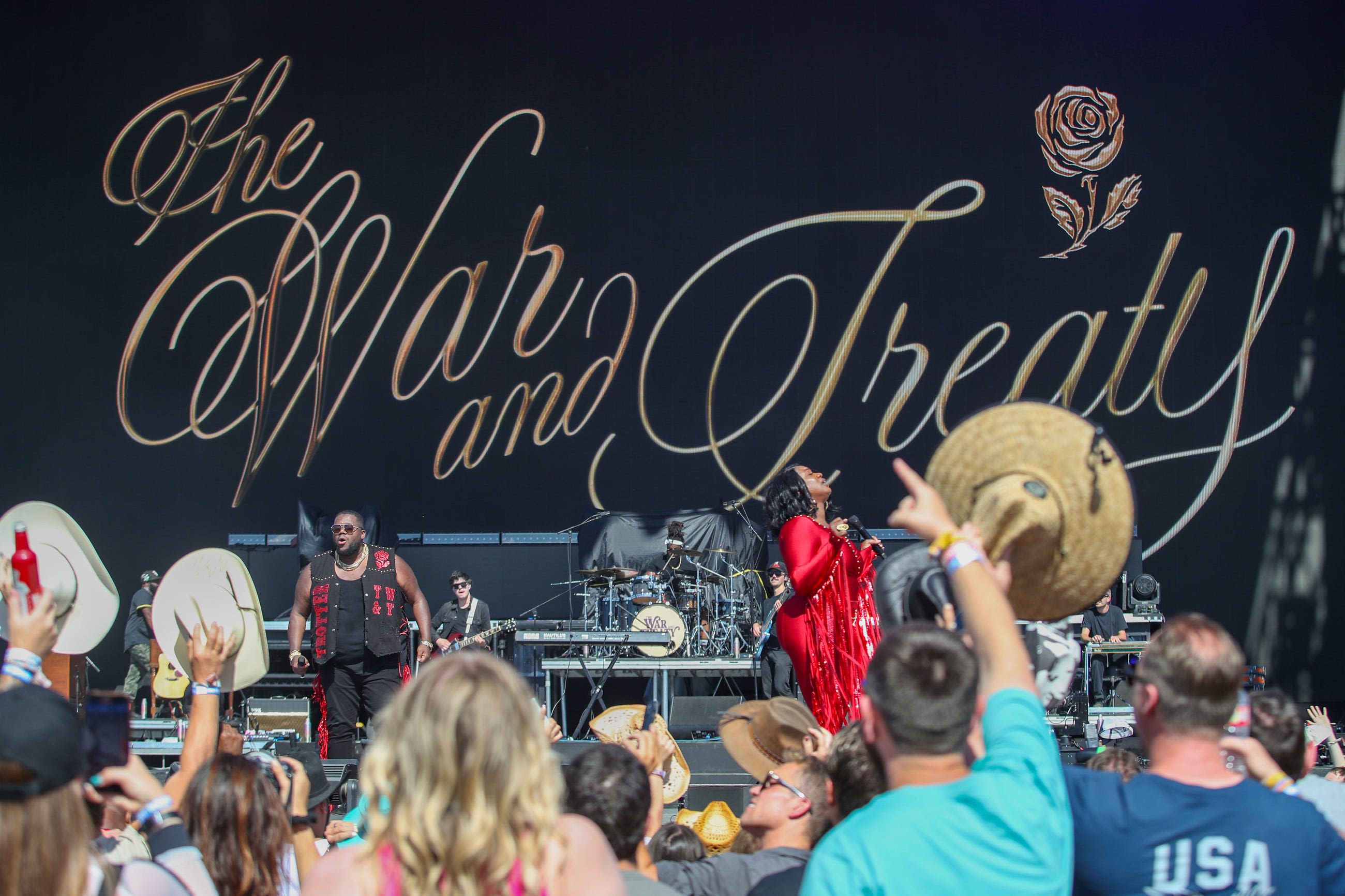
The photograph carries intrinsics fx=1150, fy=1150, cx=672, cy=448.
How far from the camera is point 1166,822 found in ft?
5.83

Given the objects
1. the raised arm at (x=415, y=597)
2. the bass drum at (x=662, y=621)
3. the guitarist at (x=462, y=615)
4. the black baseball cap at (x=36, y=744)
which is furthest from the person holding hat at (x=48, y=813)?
the bass drum at (x=662, y=621)

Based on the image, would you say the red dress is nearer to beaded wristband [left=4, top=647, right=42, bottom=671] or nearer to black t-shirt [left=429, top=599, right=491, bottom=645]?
beaded wristband [left=4, top=647, right=42, bottom=671]

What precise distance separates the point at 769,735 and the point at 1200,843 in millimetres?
1613

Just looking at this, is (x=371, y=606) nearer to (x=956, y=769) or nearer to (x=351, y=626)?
(x=351, y=626)

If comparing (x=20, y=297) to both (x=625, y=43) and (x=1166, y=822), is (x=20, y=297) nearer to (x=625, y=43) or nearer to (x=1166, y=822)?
(x=625, y=43)

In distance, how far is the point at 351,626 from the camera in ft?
21.7

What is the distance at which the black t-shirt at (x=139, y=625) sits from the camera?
10711 millimetres

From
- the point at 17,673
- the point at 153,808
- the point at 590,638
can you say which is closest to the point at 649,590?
the point at 590,638

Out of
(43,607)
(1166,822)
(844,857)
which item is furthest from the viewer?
(43,607)

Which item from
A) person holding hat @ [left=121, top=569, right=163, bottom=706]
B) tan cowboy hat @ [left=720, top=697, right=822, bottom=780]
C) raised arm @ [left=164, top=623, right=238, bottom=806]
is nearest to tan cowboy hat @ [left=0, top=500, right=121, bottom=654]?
raised arm @ [left=164, top=623, right=238, bottom=806]

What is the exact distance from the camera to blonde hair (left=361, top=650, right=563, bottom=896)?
136 cm

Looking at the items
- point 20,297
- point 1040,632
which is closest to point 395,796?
point 1040,632

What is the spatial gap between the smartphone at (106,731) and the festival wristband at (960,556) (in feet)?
4.08

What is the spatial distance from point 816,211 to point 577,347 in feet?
10.2
